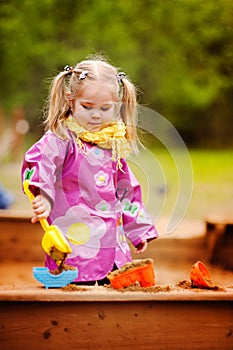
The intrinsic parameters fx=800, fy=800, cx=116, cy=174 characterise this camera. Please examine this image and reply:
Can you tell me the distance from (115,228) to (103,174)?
15cm

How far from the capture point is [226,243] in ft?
11.7

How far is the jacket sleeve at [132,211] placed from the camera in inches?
87.7

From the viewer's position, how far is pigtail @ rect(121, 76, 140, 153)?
2.16 meters

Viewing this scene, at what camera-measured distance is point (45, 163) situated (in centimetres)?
194

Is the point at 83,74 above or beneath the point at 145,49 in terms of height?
beneath

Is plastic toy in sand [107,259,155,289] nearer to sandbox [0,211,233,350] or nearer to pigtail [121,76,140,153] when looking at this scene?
sandbox [0,211,233,350]

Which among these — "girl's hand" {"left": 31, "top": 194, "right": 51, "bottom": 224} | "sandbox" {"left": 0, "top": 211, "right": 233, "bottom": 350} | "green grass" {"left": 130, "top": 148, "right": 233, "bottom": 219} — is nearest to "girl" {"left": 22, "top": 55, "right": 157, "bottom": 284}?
"girl's hand" {"left": 31, "top": 194, "right": 51, "bottom": 224}

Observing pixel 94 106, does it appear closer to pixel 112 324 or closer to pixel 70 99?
pixel 70 99

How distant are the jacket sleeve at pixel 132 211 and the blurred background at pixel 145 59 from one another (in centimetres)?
722

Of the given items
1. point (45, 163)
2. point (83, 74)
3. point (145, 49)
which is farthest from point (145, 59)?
Answer: point (45, 163)

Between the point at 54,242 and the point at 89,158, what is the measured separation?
32 cm

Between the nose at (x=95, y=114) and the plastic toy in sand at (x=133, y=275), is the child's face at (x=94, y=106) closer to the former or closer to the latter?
the nose at (x=95, y=114)

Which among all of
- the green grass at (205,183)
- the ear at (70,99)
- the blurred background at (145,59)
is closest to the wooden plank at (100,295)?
the ear at (70,99)

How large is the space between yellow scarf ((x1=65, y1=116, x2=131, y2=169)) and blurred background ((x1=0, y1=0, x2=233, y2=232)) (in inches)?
290
